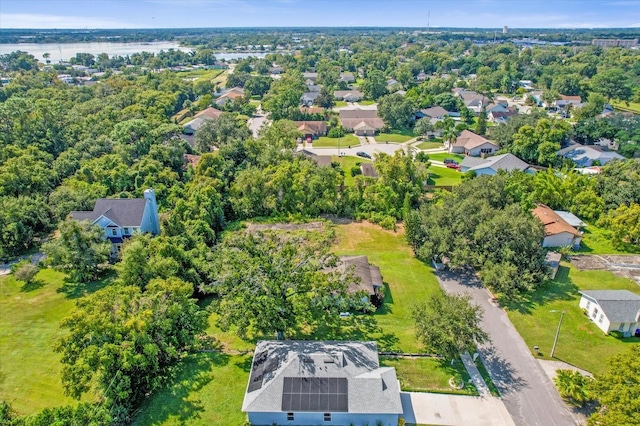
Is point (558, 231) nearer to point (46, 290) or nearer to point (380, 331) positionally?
point (380, 331)

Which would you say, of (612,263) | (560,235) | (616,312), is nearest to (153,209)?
(616,312)

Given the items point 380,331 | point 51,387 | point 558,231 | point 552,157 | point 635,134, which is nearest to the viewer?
point 51,387

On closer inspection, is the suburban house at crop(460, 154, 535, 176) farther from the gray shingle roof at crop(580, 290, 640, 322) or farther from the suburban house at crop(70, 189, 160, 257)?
the suburban house at crop(70, 189, 160, 257)

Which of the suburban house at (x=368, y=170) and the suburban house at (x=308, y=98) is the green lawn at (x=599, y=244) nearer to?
the suburban house at (x=368, y=170)

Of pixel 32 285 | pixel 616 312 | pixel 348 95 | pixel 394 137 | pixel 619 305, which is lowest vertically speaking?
pixel 32 285

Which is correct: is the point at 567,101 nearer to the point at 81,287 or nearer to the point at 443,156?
the point at 443,156

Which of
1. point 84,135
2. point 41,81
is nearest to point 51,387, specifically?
point 84,135

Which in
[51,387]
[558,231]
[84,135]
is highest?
[84,135]
